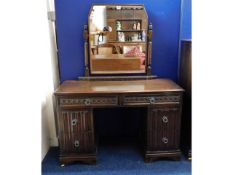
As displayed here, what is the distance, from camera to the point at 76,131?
1934 mm

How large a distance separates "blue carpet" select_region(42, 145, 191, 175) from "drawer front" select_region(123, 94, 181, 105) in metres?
0.59

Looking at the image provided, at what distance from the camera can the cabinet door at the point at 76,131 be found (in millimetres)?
1901

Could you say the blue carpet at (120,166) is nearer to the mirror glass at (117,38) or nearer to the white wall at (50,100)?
the white wall at (50,100)

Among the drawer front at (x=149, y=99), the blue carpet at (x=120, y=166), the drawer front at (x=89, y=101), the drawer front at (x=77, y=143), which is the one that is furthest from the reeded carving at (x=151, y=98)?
the blue carpet at (x=120, y=166)

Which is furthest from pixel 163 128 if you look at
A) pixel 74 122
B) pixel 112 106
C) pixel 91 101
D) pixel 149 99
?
pixel 74 122

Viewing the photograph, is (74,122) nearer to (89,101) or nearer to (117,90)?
(89,101)

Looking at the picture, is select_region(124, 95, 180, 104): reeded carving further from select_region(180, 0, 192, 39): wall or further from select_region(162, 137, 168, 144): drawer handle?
select_region(180, 0, 192, 39): wall

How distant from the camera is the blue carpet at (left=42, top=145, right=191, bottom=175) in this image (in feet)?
6.31

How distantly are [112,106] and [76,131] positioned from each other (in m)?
0.39
